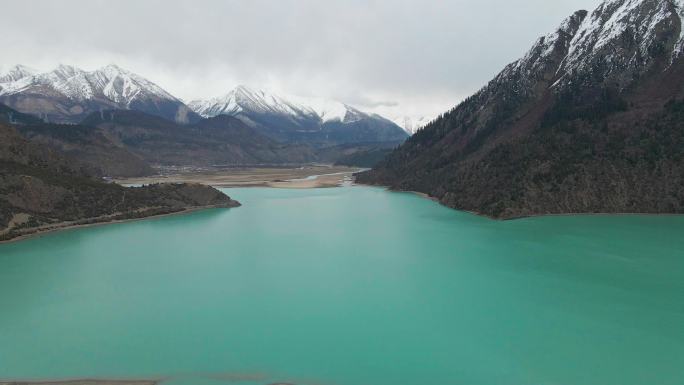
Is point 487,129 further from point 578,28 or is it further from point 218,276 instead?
point 218,276

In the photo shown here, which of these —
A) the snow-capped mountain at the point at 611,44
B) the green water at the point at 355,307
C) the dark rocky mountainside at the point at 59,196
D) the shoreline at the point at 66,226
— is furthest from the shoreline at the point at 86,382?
the snow-capped mountain at the point at 611,44

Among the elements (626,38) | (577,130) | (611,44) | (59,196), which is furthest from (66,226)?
(626,38)

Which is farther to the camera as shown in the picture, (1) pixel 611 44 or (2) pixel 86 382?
(1) pixel 611 44

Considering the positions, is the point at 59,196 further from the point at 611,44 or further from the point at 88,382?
the point at 611,44

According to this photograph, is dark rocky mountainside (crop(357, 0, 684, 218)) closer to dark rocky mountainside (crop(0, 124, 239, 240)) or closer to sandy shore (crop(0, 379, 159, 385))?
dark rocky mountainside (crop(0, 124, 239, 240))

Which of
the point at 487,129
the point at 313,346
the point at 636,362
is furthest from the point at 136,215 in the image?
the point at 487,129

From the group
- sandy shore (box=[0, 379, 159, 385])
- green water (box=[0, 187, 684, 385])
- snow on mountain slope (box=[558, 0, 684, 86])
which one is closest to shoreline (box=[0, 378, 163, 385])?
sandy shore (box=[0, 379, 159, 385])

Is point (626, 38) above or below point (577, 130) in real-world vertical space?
above
